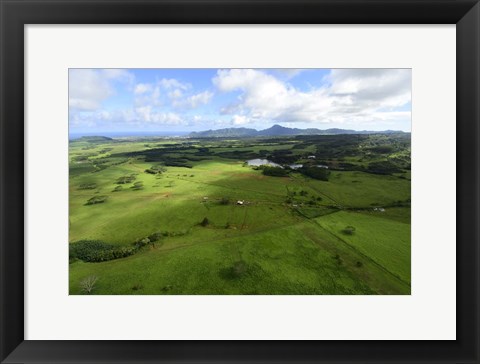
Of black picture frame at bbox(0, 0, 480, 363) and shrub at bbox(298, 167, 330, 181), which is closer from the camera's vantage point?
black picture frame at bbox(0, 0, 480, 363)

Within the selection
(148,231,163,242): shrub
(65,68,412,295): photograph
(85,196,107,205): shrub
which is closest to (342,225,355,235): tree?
(65,68,412,295): photograph

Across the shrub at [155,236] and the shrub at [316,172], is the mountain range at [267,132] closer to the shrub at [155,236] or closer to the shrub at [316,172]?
the shrub at [316,172]

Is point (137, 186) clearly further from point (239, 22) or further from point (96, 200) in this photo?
point (239, 22)

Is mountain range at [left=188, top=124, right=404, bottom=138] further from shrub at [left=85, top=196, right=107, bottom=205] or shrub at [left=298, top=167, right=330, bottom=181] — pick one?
shrub at [left=85, top=196, right=107, bottom=205]

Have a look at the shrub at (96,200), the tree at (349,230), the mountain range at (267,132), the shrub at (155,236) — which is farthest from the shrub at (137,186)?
the tree at (349,230)

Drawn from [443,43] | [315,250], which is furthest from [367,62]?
[315,250]

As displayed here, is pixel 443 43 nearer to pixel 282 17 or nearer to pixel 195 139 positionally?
pixel 282 17

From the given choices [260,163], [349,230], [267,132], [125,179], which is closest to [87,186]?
[125,179]
